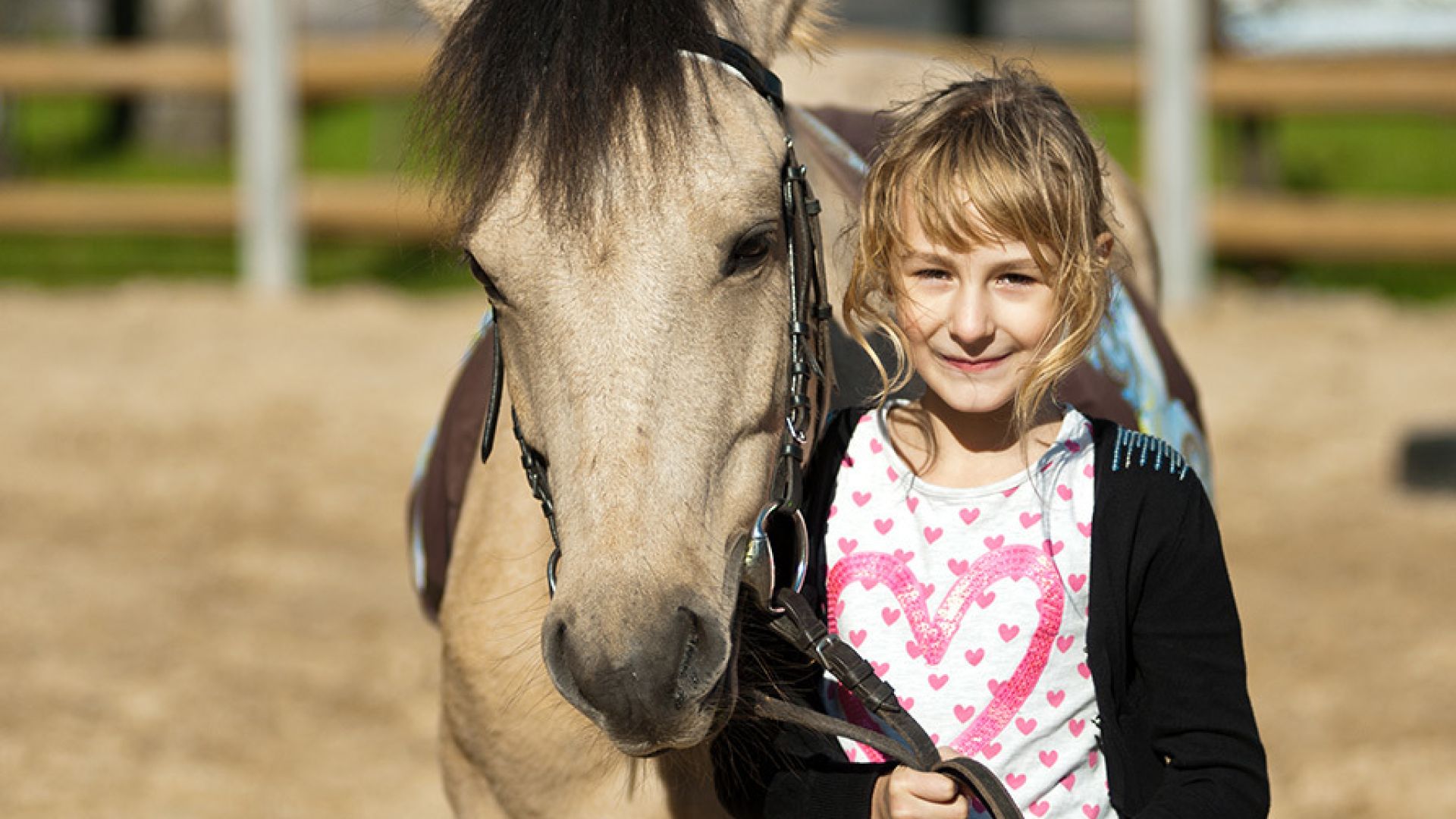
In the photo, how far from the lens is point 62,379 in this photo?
6.77 meters

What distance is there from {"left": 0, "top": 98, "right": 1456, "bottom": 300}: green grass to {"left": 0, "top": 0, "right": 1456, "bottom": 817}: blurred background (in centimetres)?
6

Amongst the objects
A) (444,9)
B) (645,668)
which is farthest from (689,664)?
(444,9)

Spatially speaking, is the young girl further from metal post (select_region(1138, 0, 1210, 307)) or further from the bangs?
metal post (select_region(1138, 0, 1210, 307))

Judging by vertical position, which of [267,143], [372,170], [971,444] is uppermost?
[971,444]

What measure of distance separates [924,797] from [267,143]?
7.41 m

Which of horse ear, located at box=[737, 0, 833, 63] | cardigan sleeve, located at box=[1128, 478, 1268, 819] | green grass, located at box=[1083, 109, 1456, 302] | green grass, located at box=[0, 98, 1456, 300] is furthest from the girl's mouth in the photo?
green grass, located at box=[1083, 109, 1456, 302]

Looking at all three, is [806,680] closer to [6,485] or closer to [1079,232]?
[1079,232]

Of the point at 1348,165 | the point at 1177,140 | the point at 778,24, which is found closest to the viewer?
the point at 778,24

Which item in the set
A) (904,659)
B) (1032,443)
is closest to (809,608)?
(904,659)

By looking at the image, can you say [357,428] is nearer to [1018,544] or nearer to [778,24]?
[778,24]

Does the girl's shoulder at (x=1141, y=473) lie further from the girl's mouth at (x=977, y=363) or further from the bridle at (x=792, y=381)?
the bridle at (x=792, y=381)

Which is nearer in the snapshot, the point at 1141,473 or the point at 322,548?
the point at 1141,473

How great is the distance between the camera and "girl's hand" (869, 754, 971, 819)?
1555 mm

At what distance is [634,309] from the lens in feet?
5.15
